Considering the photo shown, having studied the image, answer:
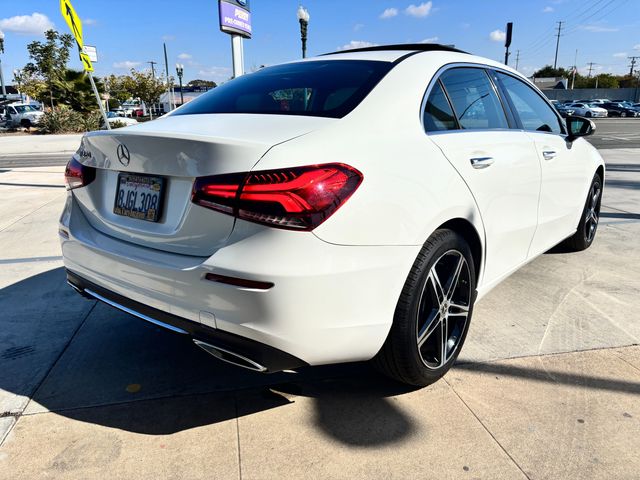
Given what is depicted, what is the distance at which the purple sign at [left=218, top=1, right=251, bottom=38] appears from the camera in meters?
11.2

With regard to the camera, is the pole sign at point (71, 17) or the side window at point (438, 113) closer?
the side window at point (438, 113)

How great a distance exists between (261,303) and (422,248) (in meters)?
0.79

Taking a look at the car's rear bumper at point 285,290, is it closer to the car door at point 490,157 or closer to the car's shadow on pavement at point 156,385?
the car's shadow on pavement at point 156,385

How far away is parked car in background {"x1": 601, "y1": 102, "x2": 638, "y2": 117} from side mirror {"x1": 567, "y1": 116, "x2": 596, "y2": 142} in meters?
50.5

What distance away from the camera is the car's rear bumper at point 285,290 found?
1817 millimetres

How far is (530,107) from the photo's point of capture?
3.61 metres

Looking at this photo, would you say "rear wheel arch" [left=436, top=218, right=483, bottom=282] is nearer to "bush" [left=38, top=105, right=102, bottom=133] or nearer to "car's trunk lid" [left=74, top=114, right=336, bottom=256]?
"car's trunk lid" [left=74, top=114, right=336, bottom=256]

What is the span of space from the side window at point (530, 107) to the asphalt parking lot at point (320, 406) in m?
1.28

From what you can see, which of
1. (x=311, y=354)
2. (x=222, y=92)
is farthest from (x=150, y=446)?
(x=222, y=92)

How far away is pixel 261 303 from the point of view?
6.03 ft

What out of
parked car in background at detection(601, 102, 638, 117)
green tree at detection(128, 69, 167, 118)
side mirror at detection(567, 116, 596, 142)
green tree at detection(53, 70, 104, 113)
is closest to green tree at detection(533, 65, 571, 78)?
parked car in background at detection(601, 102, 638, 117)

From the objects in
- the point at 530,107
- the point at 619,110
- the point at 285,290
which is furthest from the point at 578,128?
the point at 619,110

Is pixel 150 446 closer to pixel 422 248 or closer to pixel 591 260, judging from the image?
pixel 422 248

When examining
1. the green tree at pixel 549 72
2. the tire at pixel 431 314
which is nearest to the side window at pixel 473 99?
the tire at pixel 431 314
